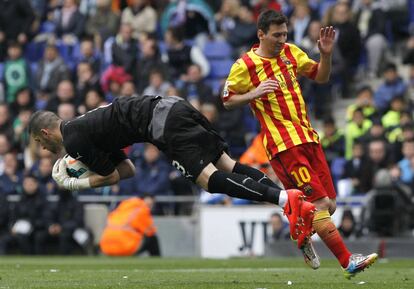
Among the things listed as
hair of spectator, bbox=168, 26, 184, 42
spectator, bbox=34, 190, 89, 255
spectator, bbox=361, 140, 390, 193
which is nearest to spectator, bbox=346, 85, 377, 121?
spectator, bbox=361, 140, 390, 193

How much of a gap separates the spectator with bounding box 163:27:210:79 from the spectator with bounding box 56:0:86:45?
9.91 ft

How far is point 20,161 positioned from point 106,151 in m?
11.4

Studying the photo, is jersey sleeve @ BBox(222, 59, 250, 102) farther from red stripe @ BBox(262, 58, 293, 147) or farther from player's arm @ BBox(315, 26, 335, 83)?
player's arm @ BBox(315, 26, 335, 83)

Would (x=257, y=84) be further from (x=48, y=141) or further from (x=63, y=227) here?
(x=63, y=227)

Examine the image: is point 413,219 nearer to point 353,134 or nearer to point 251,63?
point 353,134

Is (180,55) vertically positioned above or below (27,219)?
above

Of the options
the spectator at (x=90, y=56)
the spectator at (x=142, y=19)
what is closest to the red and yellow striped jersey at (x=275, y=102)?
the spectator at (x=90, y=56)

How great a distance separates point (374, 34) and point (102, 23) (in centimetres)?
639

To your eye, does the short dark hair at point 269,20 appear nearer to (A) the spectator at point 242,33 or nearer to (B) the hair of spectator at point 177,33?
(A) the spectator at point 242,33

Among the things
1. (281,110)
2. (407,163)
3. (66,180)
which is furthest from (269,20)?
(407,163)

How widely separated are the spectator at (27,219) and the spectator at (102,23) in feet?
19.1

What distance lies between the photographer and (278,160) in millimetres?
11938

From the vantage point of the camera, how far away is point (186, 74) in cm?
2433

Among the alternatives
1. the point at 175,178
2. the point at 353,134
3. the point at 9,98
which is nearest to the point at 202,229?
the point at 175,178
